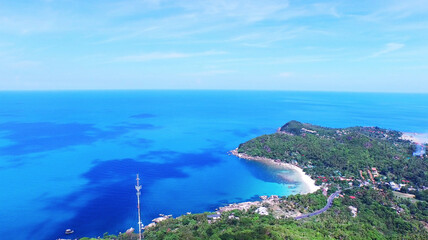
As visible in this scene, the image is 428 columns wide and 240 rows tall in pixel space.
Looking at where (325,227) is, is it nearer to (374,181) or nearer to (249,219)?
(249,219)

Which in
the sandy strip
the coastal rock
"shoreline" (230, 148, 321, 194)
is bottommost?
the sandy strip

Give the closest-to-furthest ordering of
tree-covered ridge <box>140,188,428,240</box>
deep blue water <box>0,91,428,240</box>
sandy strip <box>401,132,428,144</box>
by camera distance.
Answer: tree-covered ridge <box>140,188,428,240</box>
deep blue water <box>0,91,428,240</box>
sandy strip <box>401,132,428,144</box>

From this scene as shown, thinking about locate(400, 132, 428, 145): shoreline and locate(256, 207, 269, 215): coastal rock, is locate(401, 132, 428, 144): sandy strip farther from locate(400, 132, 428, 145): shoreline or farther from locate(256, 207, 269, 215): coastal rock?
locate(256, 207, 269, 215): coastal rock

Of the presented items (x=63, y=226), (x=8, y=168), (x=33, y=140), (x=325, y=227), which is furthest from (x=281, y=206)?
(x=33, y=140)

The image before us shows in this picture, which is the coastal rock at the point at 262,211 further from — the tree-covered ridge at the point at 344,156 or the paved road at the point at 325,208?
the tree-covered ridge at the point at 344,156

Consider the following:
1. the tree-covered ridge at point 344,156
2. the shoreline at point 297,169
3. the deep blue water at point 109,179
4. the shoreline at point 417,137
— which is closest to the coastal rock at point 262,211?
the deep blue water at point 109,179

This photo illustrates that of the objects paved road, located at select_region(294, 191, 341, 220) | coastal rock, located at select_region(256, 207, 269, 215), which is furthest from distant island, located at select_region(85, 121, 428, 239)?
coastal rock, located at select_region(256, 207, 269, 215)

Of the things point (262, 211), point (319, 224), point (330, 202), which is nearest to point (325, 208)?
point (330, 202)

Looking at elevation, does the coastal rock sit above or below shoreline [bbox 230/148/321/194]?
above

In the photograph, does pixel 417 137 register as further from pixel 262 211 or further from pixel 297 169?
pixel 262 211
